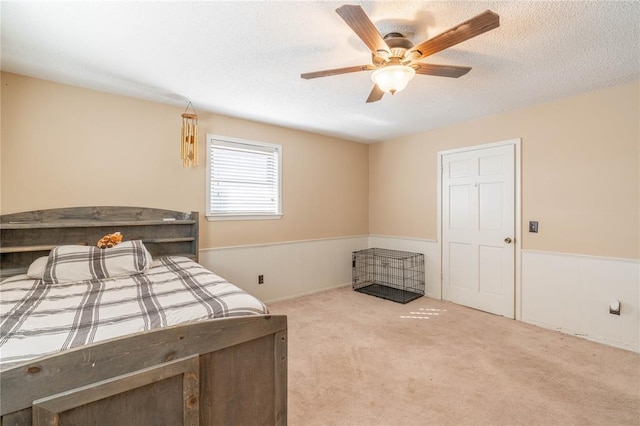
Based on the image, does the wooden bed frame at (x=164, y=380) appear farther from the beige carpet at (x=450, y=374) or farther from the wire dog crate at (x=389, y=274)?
the wire dog crate at (x=389, y=274)

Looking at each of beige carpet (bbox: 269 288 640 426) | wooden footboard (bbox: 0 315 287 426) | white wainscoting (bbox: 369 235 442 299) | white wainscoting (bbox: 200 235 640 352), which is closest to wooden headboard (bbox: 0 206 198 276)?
white wainscoting (bbox: 200 235 640 352)

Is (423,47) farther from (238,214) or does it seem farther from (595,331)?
(595,331)

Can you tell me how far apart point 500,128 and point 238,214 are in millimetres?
3313

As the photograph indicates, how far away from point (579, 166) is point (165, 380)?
3.81 meters

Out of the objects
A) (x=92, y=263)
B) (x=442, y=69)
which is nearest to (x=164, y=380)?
(x=92, y=263)

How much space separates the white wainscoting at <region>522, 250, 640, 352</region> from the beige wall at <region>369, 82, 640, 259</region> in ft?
0.41

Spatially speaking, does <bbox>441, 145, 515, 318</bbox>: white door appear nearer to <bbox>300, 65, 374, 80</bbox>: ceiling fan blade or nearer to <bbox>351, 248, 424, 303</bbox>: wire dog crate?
<bbox>351, 248, 424, 303</bbox>: wire dog crate

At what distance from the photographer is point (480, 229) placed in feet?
12.1

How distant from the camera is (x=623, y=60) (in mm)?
2248

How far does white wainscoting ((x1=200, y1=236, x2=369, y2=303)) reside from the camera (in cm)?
362

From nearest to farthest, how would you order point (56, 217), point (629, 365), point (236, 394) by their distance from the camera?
point (236, 394) < point (629, 365) < point (56, 217)

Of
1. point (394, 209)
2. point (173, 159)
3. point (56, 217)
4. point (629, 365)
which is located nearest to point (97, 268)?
point (56, 217)

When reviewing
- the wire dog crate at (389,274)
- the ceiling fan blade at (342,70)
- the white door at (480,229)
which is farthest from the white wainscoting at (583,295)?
the ceiling fan blade at (342,70)

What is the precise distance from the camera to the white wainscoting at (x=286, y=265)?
362cm
